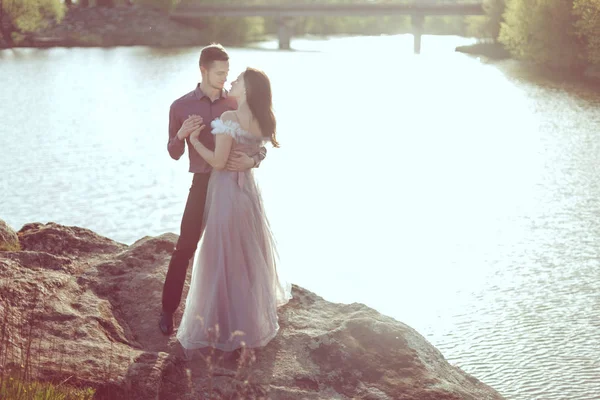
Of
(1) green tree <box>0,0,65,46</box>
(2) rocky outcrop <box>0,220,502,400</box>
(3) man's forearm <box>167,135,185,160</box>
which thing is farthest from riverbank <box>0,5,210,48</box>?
(3) man's forearm <box>167,135,185,160</box>

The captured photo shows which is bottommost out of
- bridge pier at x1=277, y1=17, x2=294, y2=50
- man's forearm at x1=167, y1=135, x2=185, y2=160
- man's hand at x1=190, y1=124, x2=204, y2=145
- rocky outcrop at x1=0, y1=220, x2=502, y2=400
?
bridge pier at x1=277, y1=17, x2=294, y2=50

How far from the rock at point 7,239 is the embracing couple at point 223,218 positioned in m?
2.02

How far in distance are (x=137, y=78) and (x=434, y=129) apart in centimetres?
1988

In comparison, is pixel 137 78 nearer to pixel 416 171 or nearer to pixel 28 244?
pixel 416 171

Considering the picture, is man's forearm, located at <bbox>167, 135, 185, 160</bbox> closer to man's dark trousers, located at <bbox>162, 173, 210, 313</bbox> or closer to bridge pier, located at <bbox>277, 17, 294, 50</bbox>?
man's dark trousers, located at <bbox>162, 173, 210, 313</bbox>

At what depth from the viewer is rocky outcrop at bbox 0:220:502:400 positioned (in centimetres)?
505

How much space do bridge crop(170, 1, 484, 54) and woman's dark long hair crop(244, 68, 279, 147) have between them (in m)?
59.5

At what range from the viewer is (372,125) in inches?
1169

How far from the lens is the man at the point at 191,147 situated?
549 centimetres

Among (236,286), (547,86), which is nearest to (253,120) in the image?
(236,286)

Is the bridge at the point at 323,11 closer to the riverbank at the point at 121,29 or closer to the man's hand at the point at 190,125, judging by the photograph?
the riverbank at the point at 121,29

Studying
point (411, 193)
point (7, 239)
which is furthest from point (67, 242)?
point (411, 193)

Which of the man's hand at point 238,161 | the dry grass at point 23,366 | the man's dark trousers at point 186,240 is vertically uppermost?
the man's hand at point 238,161

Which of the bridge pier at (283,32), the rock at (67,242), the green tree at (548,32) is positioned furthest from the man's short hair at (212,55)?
the bridge pier at (283,32)
